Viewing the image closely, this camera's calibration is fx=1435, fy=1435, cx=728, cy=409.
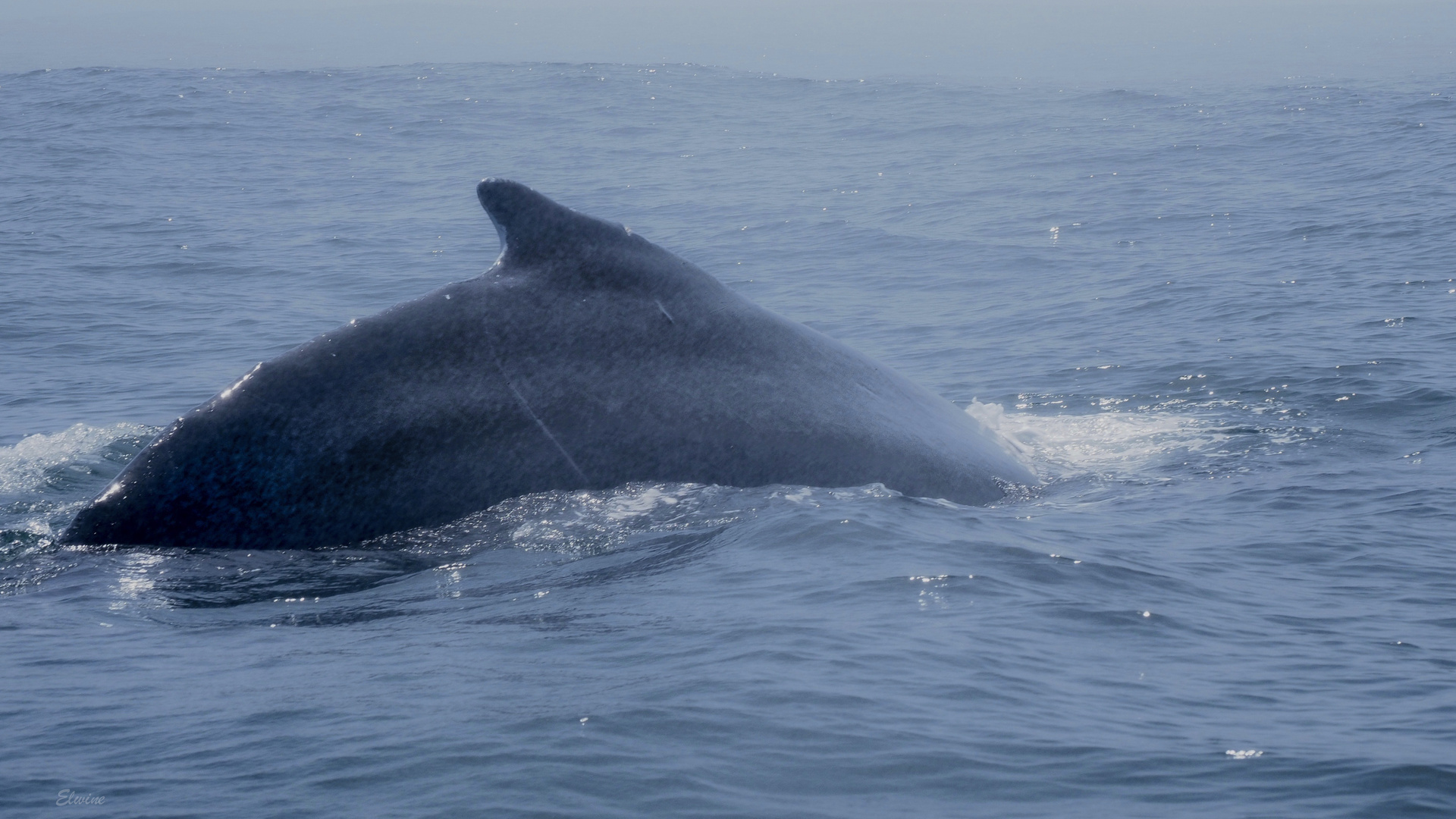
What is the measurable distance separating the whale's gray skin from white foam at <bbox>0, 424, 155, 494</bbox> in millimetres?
3006

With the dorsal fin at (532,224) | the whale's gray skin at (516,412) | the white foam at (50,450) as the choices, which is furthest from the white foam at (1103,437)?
the white foam at (50,450)

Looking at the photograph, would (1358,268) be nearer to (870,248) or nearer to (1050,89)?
(870,248)

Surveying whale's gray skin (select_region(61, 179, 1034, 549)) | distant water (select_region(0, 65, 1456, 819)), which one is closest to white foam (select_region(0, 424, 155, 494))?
distant water (select_region(0, 65, 1456, 819))

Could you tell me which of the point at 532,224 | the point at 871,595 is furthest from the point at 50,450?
the point at 871,595

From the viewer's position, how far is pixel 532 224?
7.26 meters

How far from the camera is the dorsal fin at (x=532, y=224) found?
722 centimetres

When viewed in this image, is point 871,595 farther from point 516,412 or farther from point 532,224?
point 532,224

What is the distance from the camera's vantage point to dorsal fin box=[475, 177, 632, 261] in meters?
7.22

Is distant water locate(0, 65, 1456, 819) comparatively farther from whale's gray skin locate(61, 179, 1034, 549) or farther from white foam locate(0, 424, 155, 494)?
whale's gray skin locate(61, 179, 1034, 549)

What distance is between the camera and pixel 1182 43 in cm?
19712

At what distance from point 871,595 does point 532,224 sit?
A: 2.55m

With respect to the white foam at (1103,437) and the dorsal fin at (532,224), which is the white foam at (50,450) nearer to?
the dorsal fin at (532,224)

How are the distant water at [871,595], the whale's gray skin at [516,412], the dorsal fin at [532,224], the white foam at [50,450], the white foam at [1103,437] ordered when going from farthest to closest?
the white foam at [1103,437]
the white foam at [50,450]
the dorsal fin at [532,224]
the whale's gray skin at [516,412]
the distant water at [871,595]

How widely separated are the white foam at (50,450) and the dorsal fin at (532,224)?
405 cm
